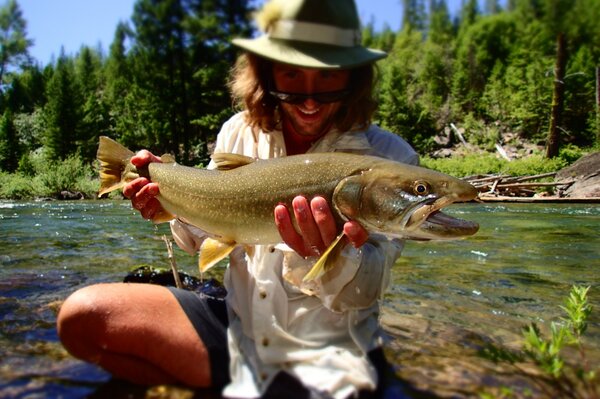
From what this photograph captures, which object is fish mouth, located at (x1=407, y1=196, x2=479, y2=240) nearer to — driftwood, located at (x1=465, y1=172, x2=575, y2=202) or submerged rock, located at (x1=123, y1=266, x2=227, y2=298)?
submerged rock, located at (x1=123, y1=266, x2=227, y2=298)

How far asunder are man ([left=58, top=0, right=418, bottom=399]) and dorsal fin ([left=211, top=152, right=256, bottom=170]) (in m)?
0.32

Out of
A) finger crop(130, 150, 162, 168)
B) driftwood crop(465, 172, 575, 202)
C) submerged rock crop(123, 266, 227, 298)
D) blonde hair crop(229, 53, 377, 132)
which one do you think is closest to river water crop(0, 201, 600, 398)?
submerged rock crop(123, 266, 227, 298)

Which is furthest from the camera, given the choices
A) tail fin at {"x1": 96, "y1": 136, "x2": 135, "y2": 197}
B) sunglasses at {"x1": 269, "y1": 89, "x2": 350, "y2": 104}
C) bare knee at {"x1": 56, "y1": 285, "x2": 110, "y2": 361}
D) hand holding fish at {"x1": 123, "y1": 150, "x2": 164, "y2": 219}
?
tail fin at {"x1": 96, "y1": 136, "x2": 135, "y2": 197}

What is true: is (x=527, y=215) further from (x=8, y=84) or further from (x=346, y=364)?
(x=8, y=84)

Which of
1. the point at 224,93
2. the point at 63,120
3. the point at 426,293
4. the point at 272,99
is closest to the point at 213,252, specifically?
the point at 272,99

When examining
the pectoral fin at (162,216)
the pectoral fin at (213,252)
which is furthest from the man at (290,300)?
the pectoral fin at (162,216)

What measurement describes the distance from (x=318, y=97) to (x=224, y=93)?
1224 inches

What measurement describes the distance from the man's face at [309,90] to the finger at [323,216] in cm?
62

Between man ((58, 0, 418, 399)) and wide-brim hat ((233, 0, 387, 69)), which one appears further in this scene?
wide-brim hat ((233, 0, 387, 69))

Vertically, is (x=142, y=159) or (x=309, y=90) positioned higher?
(x=309, y=90)

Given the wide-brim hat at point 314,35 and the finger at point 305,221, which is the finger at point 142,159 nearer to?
the wide-brim hat at point 314,35

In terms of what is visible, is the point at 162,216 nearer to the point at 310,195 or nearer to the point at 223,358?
the point at 223,358

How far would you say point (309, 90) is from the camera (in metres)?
2.67

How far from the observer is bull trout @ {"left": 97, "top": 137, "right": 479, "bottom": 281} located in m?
2.17
